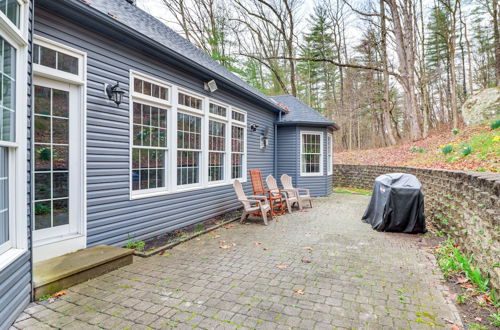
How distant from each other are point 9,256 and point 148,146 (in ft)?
7.88

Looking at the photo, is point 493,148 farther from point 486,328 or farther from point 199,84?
point 199,84

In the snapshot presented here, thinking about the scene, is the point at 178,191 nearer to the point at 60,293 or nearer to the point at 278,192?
the point at 60,293

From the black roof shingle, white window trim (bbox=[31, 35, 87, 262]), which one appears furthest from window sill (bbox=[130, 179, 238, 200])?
the black roof shingle

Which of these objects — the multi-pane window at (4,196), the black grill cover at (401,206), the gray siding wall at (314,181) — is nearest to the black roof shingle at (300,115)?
the gray siding wall at (314,181)

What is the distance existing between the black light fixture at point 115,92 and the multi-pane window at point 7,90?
1421 mm

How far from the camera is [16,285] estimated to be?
2.12 metres

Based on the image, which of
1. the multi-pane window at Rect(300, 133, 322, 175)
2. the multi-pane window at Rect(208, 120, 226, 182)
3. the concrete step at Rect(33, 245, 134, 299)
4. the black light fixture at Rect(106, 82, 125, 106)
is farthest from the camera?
the multi-pane window at Rect(300, 133, 322, 175)

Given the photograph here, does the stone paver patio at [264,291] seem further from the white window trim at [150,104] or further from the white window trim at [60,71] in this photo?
the white window trim at [60,71]

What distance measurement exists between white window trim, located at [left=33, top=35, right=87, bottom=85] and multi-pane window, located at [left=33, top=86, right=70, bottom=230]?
17 centimetres

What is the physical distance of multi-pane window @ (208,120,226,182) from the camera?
5864 millimetres

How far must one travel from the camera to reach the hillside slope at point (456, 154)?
21.8 feet

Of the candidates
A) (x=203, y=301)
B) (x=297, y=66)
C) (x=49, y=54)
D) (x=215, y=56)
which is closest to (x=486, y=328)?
(x=203, y=301)

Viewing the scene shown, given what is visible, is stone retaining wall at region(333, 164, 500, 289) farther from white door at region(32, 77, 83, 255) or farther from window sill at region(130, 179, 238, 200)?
white door at region(32, 77, 83, 255)

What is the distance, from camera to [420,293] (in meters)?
2.62
